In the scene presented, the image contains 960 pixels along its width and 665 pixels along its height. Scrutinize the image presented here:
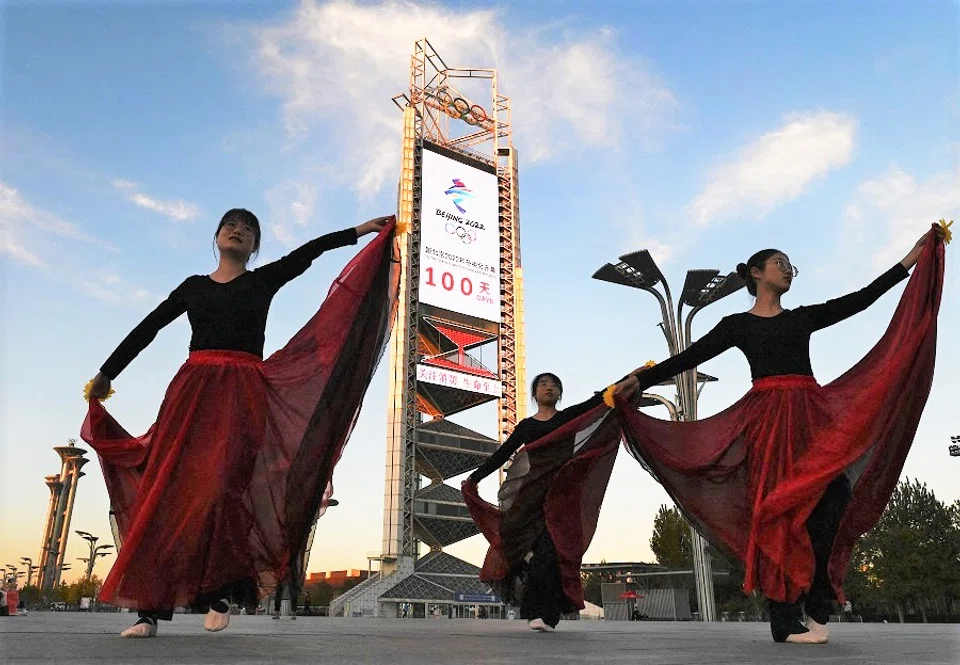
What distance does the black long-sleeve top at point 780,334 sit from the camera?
4387mm

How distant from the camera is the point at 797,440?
164 inches

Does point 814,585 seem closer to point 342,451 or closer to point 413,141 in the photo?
point 342,451

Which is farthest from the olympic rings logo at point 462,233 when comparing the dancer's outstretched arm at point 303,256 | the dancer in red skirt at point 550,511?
the dancer's outstretched arm at point 303,256

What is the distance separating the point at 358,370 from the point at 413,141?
186ft

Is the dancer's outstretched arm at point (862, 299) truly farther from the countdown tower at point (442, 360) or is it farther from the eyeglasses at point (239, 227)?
the countdown tower at point (442, 360)

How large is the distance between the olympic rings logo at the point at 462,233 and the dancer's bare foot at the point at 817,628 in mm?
53984

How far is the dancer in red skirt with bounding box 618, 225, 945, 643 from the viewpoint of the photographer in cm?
394

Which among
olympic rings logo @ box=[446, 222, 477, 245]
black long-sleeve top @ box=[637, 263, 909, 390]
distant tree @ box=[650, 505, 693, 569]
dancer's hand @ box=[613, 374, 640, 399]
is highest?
olympic rings logo @ box=[446, 222, 477, 245]

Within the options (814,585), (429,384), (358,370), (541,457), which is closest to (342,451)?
(358,370)

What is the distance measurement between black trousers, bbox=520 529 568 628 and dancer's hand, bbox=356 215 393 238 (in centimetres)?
282

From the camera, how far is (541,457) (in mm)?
6031

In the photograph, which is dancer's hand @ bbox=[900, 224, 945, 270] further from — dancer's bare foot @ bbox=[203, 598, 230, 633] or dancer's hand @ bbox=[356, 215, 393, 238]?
dancer's bare foot @ bbox=[203, 598, 230, 633]

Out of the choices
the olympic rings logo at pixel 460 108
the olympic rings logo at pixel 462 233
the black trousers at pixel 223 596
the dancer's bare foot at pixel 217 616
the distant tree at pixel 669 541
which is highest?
the olympic rings logo at pixel 460 108

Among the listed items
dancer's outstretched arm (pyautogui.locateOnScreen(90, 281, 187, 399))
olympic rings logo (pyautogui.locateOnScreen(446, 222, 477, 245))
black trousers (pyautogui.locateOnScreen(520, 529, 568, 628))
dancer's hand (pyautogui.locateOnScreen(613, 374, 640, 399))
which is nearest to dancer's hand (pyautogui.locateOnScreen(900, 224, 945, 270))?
dancer's hand (pyautogui.locateOnScreen(613, 374, 640, 399))
